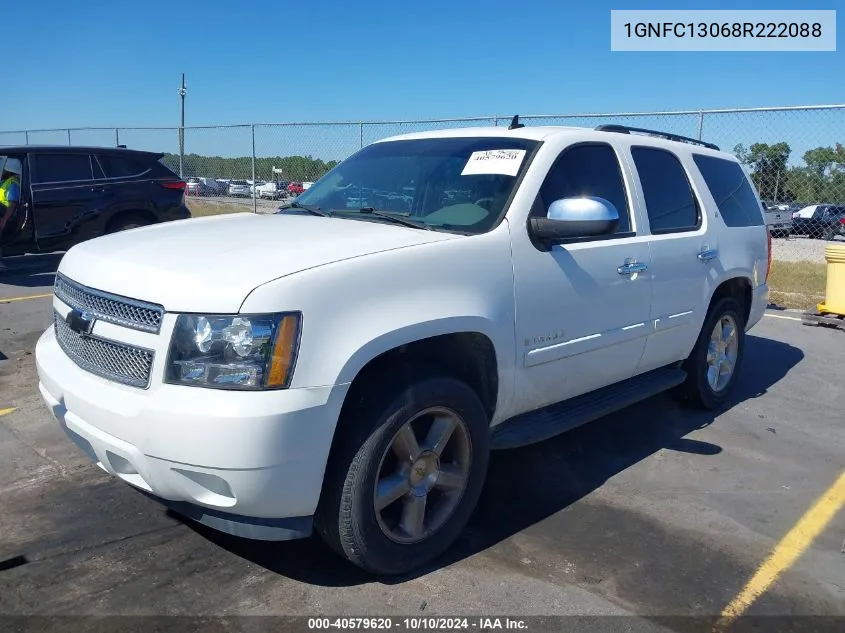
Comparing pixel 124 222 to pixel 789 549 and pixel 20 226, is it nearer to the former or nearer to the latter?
pixel 20 226

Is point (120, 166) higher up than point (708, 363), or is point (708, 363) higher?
point (120, 166)

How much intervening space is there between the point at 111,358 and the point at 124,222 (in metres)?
8.60

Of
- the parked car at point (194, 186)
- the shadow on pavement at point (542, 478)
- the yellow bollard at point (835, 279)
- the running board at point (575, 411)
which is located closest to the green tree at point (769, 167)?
the yellow bollard at point (835, 279)

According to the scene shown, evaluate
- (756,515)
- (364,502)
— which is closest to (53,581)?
(364,502)

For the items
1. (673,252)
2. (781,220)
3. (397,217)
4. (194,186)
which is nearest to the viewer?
(397,217)

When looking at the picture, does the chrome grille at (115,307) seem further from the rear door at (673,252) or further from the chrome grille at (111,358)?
the rear door at (673,252)

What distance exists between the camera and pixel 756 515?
376 cm

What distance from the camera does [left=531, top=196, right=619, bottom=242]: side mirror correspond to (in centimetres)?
337

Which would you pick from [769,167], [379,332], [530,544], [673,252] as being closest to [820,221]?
[769,167]

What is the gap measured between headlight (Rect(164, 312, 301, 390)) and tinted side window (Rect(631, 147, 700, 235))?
106 inches

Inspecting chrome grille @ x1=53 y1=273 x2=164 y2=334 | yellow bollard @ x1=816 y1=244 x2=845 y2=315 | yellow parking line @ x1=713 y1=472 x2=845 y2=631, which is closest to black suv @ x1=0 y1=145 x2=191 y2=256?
chrome grille @ x1=53 y1=273 x2=164 y2=334

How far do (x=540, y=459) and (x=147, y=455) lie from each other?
2.52 metres

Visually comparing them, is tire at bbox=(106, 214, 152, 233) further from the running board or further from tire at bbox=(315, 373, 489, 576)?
tire at bbox=(315, 373, 489, 576)

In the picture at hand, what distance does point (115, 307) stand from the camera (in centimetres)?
279
